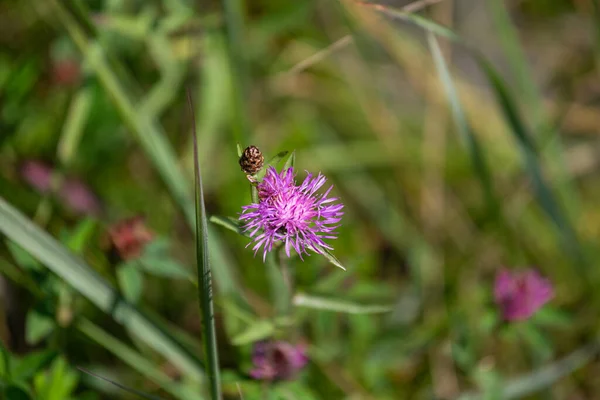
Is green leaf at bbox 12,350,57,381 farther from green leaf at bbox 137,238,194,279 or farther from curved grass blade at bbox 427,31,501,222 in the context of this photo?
curved grass blade at bbox 427,31,501,222

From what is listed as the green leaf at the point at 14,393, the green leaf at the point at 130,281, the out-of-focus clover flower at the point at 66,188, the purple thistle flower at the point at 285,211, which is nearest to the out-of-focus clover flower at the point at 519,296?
the purple thistle flower at the point at 285,211

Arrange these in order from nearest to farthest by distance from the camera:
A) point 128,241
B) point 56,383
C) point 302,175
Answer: point 56,383, point 128,241, point 302,175

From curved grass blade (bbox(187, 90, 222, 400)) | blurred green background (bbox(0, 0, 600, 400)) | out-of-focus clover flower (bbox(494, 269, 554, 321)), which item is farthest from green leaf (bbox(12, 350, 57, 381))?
out-of-focus clover flower (bbox(494, 269, 554, 321))

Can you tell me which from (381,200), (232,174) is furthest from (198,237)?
(381,200)

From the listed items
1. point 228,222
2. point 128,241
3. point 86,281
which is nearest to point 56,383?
point 86,281

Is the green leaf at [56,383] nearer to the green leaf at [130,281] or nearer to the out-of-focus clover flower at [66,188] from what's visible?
the green leaf at [130,281]

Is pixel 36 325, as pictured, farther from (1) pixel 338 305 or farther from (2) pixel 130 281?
(1) pixel 338 305
